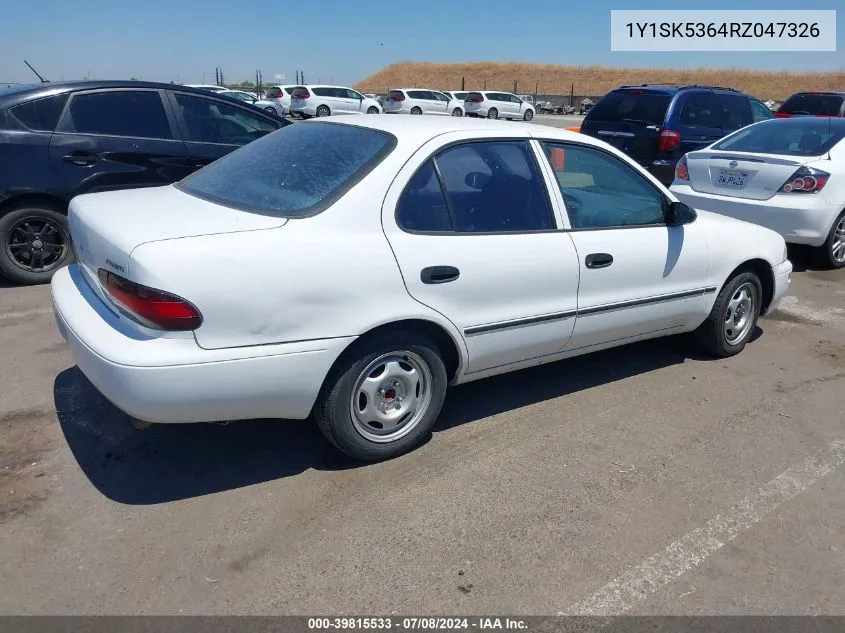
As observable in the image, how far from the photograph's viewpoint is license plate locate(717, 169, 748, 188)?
6.97 metres

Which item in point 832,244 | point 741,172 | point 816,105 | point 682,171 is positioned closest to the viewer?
point 741,172

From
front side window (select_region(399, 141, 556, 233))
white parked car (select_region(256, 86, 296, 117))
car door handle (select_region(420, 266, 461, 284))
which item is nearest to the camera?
car door handle (select_region(420, 266, 461, 284))

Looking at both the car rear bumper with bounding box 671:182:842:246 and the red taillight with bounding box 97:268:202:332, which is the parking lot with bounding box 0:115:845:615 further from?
the car rear bumper with bounding box 671:182:842:246

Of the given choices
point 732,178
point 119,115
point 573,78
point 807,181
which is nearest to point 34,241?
point 119,115

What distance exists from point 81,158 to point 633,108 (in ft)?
22.0

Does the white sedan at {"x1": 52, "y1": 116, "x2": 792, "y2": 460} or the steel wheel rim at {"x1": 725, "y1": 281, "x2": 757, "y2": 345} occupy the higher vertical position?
the white sedan at {"x1": 52, "y1": 116, "x2": 792, "y2": 460}

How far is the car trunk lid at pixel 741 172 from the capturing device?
6770 mm

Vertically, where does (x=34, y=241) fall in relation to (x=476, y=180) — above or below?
below

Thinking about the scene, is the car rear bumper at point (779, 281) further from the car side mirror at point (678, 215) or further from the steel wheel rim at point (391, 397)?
the steel wheel rim at point (391, 397)

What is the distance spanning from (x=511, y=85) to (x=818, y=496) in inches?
3262

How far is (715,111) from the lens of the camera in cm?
947

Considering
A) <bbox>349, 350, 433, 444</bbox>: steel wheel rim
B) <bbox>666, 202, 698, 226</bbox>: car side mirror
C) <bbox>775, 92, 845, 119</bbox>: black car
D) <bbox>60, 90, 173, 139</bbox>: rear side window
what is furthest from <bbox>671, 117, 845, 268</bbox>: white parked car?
<bbox>775, 92, 845, 119</bbox>: black car

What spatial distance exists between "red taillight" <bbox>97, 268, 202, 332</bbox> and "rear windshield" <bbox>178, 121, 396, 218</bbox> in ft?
2.07

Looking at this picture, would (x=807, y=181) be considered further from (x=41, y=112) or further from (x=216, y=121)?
(x=41, y=112)
